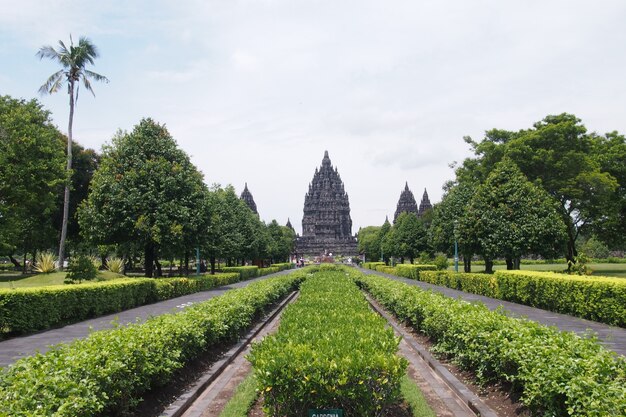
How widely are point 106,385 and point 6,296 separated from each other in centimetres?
925

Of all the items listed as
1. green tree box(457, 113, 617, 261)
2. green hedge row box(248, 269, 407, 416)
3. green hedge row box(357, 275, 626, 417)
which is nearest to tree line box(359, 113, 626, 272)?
green tree box(457, 113, 617, 261)

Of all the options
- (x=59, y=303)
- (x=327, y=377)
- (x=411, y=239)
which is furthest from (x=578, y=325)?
(x=411, y=239)

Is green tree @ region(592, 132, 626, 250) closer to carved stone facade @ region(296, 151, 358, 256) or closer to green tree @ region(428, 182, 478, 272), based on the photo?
green tree @ region(428, 182, 478, 272)

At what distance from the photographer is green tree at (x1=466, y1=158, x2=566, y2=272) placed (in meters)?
26.8

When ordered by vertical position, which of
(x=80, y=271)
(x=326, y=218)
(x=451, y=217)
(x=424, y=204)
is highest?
(x=424, y=204)

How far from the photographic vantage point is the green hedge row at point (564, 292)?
46.8ft

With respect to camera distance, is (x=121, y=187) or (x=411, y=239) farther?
(x=411, y=239)

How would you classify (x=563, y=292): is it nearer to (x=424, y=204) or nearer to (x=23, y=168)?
(x=23, y=168)

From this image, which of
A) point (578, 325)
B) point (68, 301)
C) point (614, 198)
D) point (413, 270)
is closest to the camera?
point (578, 325)

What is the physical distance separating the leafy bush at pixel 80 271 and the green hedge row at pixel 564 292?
17.5 metres

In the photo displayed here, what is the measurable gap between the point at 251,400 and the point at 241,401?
169mm

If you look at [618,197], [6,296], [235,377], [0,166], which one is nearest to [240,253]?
[0,166]

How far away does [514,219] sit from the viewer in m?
27.6

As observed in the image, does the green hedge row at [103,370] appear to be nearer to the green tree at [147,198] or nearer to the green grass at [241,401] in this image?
the green grass at [241,401]
